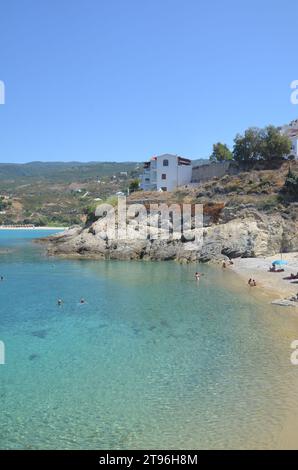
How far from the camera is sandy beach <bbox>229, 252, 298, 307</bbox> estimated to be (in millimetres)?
34972

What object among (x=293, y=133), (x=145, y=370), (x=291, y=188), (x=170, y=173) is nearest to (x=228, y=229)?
(x=291, y=188)

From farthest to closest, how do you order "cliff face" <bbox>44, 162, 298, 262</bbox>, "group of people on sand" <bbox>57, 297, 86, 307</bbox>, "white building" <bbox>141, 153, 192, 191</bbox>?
"white building" <bbox>141, 153, 192, 191</bbox>, "cliff face" <bbox>44, 162, 298, 262</bbox>, "group of people on sand" <bbox>57, 297, 86, 307</bbox>

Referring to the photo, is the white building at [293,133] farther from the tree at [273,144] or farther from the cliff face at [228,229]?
the cliff face at [228,229]

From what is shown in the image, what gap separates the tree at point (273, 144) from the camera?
68625mm

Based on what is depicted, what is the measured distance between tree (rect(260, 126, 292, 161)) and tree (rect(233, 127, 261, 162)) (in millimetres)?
891

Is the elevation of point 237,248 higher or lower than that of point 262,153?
lower

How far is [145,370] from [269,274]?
25.6m

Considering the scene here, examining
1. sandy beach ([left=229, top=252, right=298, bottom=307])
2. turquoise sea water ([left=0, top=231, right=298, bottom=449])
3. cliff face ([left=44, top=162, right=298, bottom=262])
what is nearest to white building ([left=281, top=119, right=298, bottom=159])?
cliff face ([left=44, top=162, right=298, bottom=262])

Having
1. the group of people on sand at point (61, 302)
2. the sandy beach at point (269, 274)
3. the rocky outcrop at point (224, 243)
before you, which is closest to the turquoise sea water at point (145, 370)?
the group of people on sand at point (61, 302)

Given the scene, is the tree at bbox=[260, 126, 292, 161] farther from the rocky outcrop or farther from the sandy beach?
the sandy beach

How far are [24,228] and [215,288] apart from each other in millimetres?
117267

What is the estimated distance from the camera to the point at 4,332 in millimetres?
25172
